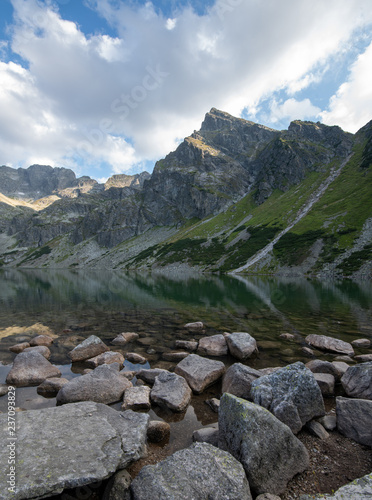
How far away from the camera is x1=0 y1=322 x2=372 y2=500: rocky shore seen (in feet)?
17.6

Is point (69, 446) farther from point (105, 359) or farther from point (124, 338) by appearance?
point (124, 338)

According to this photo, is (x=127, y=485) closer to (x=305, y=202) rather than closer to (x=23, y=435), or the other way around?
(x=23, y=435)

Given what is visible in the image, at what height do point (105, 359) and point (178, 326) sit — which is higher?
point (105, 359)

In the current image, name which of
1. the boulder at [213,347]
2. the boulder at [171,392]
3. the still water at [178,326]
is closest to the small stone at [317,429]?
the still water at [178,326]

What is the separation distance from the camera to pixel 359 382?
33.2 ft

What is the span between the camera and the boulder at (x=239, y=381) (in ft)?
35.7

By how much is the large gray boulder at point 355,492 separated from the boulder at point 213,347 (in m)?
12.0

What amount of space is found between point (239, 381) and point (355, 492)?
6.41 metres

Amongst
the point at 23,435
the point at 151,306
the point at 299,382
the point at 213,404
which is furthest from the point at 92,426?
the point at 151,306

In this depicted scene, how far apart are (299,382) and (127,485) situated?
6260mm

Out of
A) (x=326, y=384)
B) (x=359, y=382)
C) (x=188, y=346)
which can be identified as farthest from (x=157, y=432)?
(x=188, y=346)

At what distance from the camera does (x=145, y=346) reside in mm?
19047

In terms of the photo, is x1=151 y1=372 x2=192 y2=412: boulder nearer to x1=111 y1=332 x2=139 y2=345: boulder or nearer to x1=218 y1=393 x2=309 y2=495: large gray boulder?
x1=218 y1=393 x2=309 y2=495: large gray boulder

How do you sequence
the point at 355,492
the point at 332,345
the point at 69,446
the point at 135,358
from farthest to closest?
the point at 332,345
the point at 135,358
the point at 69,446
the point at 355,492
